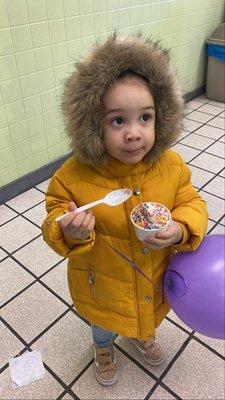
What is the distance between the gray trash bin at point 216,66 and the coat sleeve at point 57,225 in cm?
268

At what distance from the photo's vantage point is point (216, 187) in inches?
78.3

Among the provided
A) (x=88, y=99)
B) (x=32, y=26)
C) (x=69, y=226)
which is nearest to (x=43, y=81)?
(x=32, y=26)

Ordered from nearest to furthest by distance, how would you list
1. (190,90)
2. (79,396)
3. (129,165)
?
(129,165) < (79,396) < (190,90)

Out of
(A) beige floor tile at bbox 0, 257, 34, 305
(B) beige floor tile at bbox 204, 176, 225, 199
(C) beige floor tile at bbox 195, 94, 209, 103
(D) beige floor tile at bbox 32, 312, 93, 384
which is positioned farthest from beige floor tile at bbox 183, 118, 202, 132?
(D) beige floor tile at bbox 32, 312, 93, 384

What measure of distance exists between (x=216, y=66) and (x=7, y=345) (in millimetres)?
2853

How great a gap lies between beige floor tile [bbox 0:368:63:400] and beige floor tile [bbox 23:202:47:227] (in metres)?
0.82

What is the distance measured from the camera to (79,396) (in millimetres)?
1074

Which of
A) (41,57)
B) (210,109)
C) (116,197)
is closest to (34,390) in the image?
(116,197)

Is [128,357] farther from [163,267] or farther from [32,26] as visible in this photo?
[32,26]

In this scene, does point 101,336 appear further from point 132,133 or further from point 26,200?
point 26,200

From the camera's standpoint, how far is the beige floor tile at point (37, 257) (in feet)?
4.97

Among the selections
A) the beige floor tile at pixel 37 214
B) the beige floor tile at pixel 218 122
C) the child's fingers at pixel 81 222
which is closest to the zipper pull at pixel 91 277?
the child's fingers at pixel 81 222

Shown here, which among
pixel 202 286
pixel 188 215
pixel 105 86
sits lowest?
pixel 202 286

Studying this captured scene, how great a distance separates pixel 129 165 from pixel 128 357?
74 centimetres
